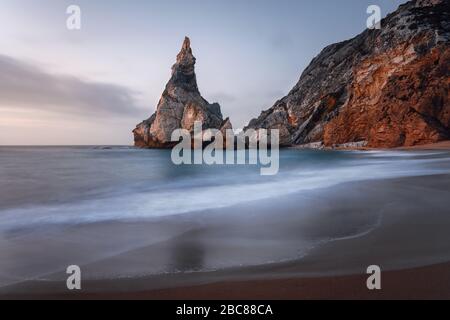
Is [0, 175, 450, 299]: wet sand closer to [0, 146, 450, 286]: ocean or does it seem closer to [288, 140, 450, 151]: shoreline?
[0, 146, 450, 286]: ocean

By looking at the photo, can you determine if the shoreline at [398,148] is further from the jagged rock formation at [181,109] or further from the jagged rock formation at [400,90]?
the jagged rock formation at [181,109]

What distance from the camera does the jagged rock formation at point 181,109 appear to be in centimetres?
8175

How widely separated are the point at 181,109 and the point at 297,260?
82106 mm

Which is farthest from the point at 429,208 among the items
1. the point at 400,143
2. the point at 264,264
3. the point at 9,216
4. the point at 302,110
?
the point at 302,110

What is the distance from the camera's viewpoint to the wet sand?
11.1 ft

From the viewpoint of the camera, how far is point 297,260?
14.1ft

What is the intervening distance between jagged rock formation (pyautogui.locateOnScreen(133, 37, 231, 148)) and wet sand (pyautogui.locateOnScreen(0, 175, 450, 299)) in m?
72.1

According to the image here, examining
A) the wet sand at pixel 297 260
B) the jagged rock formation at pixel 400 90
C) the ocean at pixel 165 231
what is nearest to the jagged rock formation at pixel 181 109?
the jagged rock formation at pixel 400 90

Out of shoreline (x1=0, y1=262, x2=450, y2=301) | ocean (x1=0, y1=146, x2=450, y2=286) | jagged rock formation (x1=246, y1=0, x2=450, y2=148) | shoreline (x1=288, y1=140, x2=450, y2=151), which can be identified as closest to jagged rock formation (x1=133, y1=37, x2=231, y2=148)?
shoreline (x1=288, y1=140, x2=450, y2=151)

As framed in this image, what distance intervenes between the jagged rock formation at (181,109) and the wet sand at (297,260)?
72.1m

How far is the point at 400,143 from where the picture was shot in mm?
45594

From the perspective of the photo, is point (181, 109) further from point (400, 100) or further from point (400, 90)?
point (400, 100)

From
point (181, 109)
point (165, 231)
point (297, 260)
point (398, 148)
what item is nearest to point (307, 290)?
point (297, 260)
